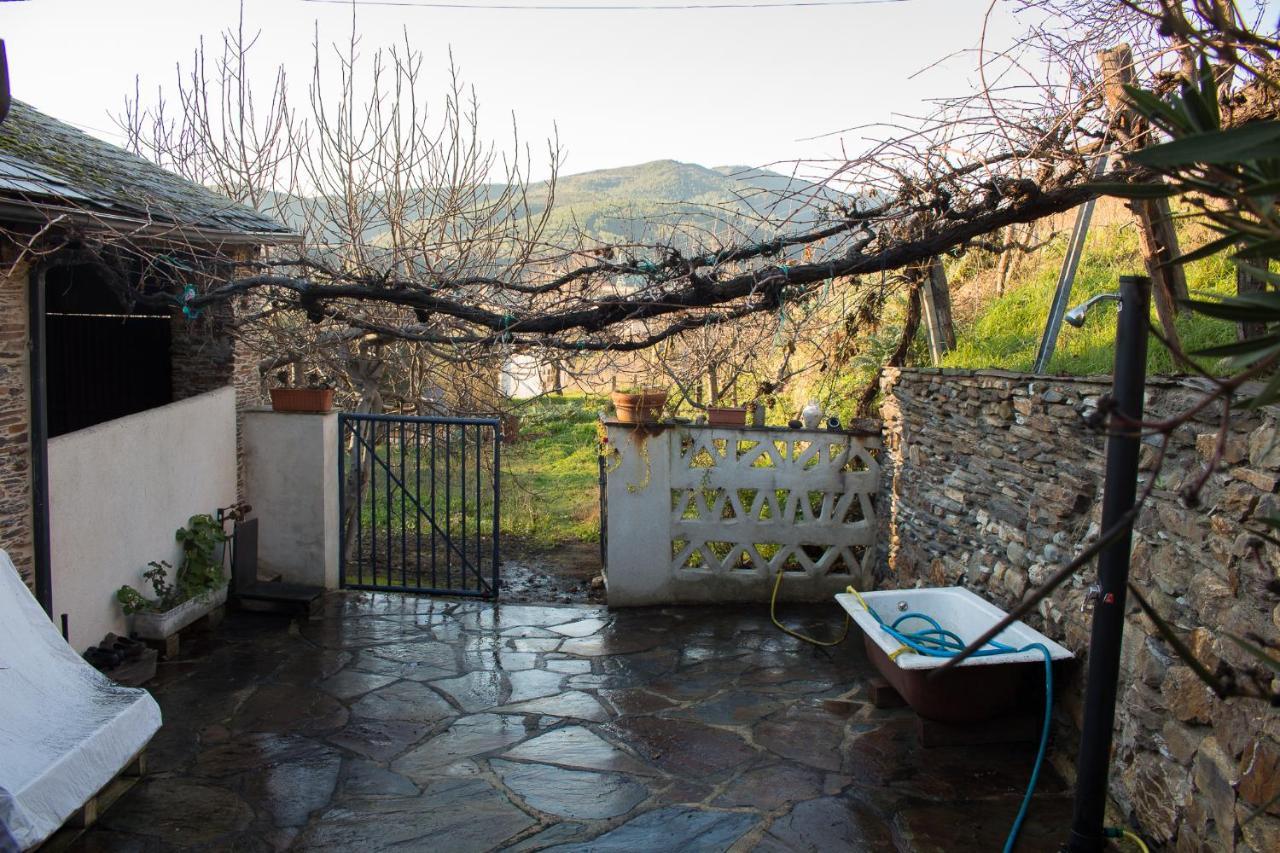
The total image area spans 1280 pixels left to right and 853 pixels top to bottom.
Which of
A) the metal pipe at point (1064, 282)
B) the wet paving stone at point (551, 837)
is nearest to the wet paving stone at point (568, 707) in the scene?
the wet paving stone at point (551, 837)

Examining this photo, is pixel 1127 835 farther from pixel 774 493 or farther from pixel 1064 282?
pixel 774 493

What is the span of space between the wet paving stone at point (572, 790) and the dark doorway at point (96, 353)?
14.7ft

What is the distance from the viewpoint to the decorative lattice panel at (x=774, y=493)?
23.2 feet

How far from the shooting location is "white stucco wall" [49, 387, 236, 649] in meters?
5.28

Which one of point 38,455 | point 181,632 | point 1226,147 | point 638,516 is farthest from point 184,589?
point 1226,147

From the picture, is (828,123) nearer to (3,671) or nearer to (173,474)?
(3,671)

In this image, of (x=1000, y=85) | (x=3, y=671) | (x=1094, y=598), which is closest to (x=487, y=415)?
(x=3, y=671)

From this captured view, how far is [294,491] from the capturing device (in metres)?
7.33

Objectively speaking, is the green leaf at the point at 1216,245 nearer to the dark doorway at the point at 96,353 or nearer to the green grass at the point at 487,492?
the green grass at the point at 487,492

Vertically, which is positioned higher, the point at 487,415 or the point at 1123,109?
the point at 1123,109

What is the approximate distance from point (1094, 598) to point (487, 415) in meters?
7.13

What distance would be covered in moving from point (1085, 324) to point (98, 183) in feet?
20.1

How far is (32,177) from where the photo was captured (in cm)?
483

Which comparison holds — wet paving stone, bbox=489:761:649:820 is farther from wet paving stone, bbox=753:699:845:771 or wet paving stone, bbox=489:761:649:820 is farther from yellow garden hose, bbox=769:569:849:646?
yellow garden hose, bbox=769:569:849:646
